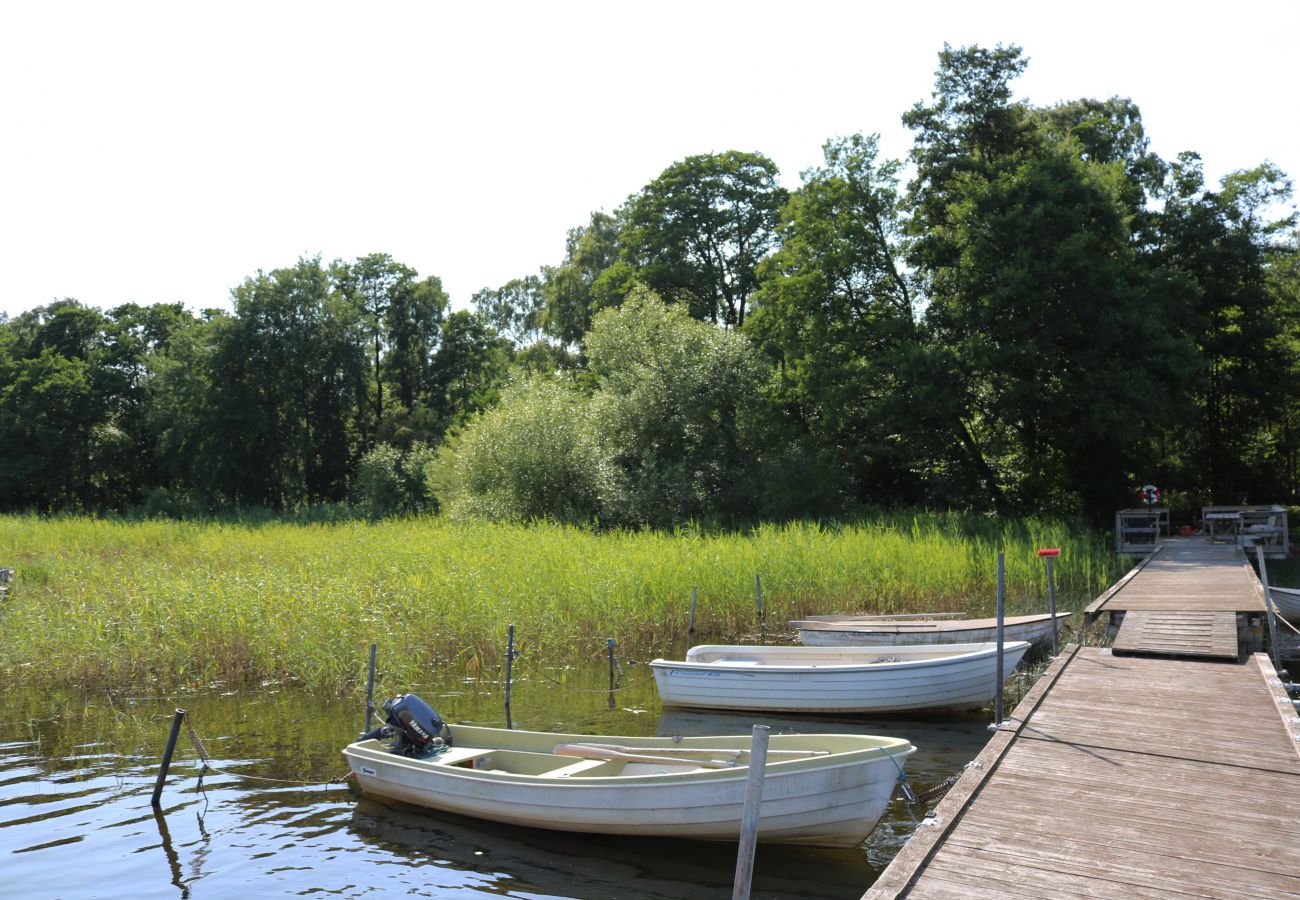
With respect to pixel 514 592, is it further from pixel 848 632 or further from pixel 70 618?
pixel 70 618

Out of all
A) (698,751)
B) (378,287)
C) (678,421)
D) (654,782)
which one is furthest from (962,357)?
(378,287)

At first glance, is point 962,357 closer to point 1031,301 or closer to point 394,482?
point 1031,301

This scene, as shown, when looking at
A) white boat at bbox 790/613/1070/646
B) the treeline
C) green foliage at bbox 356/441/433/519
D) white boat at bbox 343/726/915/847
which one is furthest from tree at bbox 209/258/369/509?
A: white boat at bbox 343/726/915/847

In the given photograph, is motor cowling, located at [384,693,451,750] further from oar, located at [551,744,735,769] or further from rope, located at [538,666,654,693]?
rope, located at [538,666,654,693]

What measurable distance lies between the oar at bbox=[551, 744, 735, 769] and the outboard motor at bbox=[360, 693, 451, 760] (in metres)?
1.15

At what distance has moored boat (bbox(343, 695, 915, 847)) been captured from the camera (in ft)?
22.0

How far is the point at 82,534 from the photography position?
25094 millimetres

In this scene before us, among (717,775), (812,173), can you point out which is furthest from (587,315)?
(717,775)

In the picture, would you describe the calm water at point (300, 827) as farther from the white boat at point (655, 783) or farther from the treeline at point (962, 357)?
the treeline at point (962, 357)

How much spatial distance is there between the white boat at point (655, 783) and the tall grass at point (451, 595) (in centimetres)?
383

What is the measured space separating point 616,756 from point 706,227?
32.5 meters

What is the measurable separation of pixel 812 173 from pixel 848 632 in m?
18.9

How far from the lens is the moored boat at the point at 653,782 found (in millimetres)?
6699

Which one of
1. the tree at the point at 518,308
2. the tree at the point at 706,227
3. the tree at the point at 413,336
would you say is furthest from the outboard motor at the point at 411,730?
the tree at the point at 518,308
